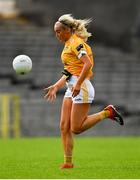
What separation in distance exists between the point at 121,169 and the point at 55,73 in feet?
58.7

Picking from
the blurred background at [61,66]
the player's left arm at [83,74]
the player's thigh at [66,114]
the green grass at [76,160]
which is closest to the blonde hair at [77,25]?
the player's left arm at [83,74]

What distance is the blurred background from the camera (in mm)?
27953

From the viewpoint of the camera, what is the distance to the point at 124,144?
772 inches

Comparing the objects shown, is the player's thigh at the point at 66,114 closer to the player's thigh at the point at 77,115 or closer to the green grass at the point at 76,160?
the player's thigh at the point at 77,115

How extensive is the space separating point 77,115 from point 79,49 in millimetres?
862

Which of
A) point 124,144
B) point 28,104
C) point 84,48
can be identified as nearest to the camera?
point 84,48

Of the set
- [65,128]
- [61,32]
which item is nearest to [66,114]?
[65,128]

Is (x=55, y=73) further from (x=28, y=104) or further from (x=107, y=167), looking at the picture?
(x=107, y=167)

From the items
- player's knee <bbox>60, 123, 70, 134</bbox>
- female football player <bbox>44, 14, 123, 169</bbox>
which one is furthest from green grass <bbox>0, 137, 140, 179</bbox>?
female football player <bbox>44, 14, 123, 169</bbox>

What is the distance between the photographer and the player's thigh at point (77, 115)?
1175 centimetres

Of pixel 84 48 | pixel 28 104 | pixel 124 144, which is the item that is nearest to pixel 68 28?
pixel 84 48

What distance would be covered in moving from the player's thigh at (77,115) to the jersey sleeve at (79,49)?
662mm

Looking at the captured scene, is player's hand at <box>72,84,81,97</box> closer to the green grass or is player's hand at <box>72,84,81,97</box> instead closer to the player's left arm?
the player's left arm

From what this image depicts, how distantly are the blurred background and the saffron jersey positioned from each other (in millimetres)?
15454
